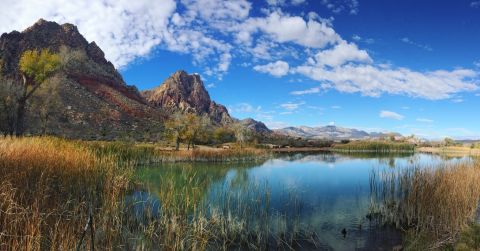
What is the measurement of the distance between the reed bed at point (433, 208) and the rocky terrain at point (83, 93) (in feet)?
99.3

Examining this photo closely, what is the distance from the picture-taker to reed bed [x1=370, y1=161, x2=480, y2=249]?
943cm

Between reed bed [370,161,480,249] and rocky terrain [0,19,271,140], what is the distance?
30.3m

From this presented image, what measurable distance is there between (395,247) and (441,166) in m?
7.44

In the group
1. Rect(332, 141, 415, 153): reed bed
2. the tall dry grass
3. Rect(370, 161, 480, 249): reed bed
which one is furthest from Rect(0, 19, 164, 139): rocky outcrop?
Rect(370, 161, 480, 249): reed bed

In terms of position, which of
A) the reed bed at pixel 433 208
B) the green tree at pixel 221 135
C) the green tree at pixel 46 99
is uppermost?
the green tree at pixel 46 99

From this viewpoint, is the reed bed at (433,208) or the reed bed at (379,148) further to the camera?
the reed bed at (379,148)

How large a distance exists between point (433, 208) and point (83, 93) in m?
84.4

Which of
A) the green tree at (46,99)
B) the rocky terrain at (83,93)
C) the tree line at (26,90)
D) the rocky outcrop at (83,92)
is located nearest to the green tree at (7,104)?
the tree line at (26,90)

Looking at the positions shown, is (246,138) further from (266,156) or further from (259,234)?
(259,234)

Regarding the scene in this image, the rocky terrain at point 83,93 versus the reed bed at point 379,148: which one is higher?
the rocky terrain at point 83,93

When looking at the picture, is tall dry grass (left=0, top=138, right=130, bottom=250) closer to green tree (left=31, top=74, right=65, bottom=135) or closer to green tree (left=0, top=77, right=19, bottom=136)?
green tree (left=0, top=77, right=19, bottom=136)

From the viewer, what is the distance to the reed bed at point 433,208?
943cm

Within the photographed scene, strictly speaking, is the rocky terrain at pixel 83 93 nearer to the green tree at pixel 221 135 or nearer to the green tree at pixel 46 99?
the green tree at pixel 46 99

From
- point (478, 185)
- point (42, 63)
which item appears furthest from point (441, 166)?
point (42, 63)
